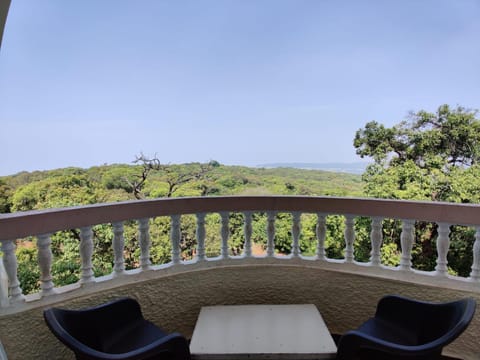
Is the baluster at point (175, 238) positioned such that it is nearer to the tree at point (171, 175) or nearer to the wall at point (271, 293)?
the wall at point (271, 293)

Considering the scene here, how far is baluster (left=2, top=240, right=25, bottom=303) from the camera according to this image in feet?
5.20

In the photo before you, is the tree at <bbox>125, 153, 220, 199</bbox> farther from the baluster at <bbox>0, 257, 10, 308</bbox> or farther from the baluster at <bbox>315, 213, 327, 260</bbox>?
the baluster at <bbox>0, 257, 10, 308</bbox>

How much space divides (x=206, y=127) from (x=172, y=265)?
39.7 ft

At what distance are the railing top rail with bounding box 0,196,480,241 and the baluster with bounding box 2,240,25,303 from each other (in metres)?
0.07

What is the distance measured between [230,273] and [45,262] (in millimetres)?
1212

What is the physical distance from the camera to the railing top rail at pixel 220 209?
163 cm

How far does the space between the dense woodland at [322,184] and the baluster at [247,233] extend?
2366 mm

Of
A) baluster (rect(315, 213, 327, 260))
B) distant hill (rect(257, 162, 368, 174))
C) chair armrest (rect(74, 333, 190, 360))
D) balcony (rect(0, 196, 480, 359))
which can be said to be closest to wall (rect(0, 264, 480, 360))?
balcony (rect(0, 196, 480, 359))

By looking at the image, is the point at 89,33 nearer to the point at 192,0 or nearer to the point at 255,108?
the point at 192,0

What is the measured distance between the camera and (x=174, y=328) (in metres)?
2.13

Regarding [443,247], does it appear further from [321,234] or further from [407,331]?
[321,234]

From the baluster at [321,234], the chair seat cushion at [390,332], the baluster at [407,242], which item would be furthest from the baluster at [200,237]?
the baluster at [407,242]

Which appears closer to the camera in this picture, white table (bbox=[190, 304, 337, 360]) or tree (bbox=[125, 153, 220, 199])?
white table (bbox=[190, 304, 337, 360])

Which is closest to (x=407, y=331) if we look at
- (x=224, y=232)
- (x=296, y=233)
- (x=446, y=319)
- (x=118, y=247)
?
(x=446, y=319)
